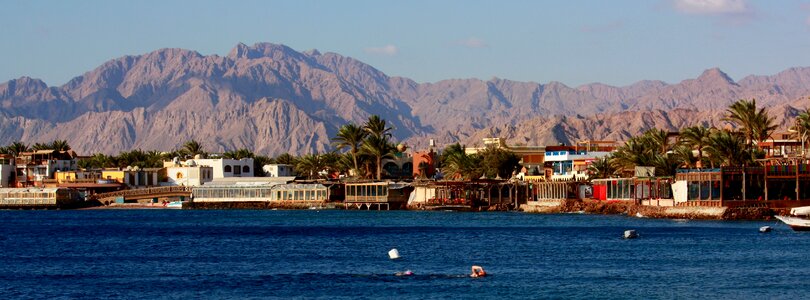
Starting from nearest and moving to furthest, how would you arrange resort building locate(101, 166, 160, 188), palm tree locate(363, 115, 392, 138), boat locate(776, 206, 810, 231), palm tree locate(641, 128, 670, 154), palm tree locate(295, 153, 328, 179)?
1. boat locate(776, 206, 810, 231)
2. palm tree locate(641, 128, 670, 154)
3. palm tree locate(363, 115, 392, 138)
4. resort building locate(101, 166, 160, 188)
5. palm tree locate(295, 153, 328, 179)

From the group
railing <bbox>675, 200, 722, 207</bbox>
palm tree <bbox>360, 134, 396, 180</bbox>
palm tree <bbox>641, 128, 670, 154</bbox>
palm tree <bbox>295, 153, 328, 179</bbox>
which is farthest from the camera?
palm tree <bbox>295, 153, 328, 179</bbox>

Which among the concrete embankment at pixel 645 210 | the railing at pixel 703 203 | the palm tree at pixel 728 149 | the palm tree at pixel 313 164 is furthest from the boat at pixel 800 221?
the palm tree at pixel 313 164

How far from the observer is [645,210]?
12100 cm

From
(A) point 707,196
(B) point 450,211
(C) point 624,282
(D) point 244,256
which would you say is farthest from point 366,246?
(B) point 450,211

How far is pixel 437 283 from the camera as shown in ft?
192

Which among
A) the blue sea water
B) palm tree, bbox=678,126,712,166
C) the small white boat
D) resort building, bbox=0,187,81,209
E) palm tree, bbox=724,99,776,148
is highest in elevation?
palm tree, bbox=724,99,776,148

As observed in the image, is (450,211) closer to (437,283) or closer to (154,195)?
(154,195)

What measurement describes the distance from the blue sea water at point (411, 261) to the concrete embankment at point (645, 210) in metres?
3.22

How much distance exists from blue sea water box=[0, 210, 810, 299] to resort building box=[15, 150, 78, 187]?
77.9 meters

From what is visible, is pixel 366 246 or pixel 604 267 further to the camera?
pixel 366 246

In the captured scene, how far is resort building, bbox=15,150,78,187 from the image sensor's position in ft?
623

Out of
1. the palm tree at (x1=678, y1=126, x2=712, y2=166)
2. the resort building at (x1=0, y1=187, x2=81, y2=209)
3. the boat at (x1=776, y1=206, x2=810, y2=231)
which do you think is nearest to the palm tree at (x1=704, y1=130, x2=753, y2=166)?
the palm tree at (x1=678, y1=126, x2=712, y2=166)

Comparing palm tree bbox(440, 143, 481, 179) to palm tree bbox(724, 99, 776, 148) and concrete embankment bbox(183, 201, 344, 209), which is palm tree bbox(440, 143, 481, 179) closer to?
concrete embankment bbox(183, 201, 344, 209)

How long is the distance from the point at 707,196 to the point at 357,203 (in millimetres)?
58453
